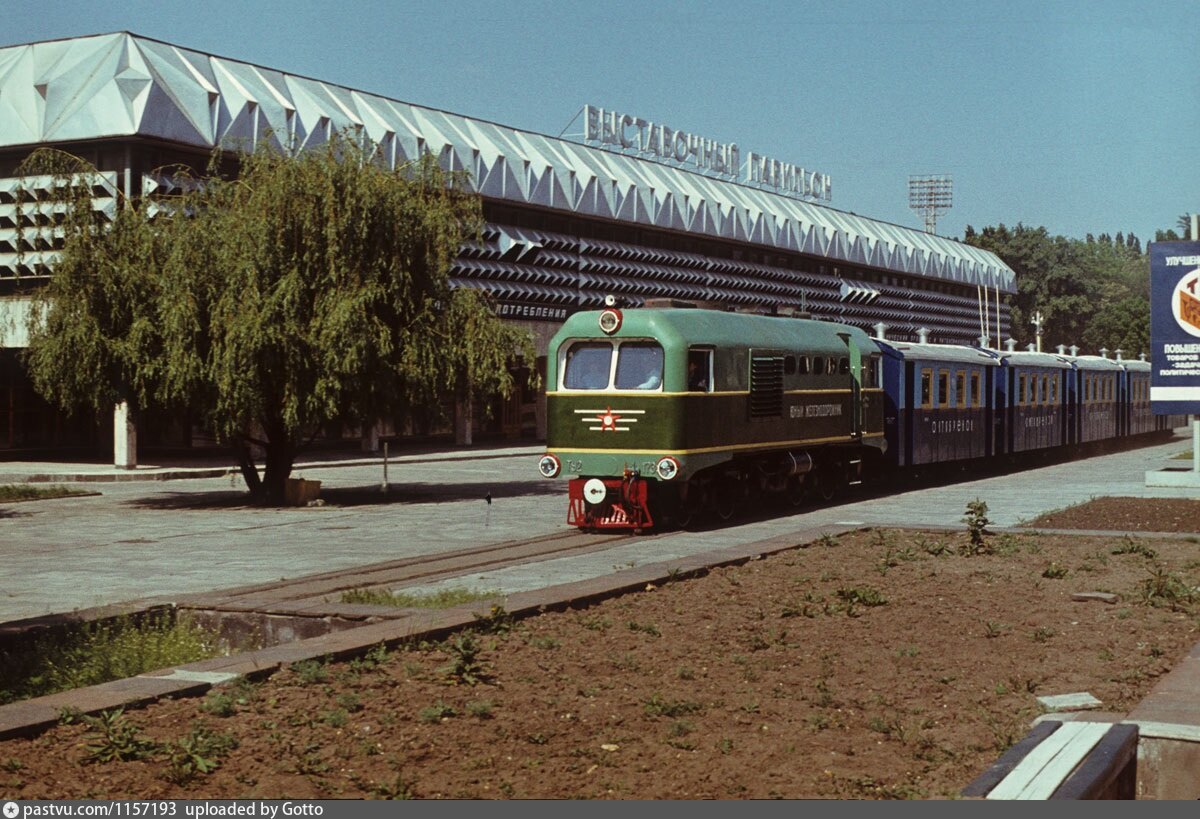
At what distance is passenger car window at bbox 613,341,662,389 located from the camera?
868 inches

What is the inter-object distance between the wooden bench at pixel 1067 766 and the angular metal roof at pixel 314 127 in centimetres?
2394

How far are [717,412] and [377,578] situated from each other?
7.89 meters

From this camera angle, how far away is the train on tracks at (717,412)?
21.9 metres

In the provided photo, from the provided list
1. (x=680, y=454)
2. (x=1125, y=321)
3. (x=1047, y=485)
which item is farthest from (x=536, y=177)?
(x=1125, y=321)

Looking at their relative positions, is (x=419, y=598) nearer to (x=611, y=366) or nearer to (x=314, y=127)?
(x=611, y=366)

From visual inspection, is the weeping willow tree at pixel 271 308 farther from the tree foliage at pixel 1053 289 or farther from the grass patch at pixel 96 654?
the tree foliage at pixel 1053 289

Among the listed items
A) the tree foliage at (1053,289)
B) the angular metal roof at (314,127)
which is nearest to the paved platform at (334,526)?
the angular metal roof at (314,127)

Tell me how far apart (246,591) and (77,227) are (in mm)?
14907

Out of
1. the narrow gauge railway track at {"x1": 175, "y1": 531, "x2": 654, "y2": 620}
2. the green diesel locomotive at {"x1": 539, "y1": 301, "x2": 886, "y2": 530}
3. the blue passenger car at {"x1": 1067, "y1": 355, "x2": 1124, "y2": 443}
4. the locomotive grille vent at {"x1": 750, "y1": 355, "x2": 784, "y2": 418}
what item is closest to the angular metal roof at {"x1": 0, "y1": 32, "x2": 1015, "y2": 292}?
the green diesel locomotive at {"x1": 539, "y1": 301, "x2": 886, "y2": 530}

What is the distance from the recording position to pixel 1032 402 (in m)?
41.4

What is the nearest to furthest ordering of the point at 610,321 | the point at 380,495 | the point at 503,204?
the point at 610,321 < the point at 380,495 < the point at 503,204

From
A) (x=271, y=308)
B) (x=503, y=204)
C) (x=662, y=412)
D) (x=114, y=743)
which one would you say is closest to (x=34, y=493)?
(x=271, y=308)

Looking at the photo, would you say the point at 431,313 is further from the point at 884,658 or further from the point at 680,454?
the point at 884,658

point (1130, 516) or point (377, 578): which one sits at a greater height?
point (1130, 516)
